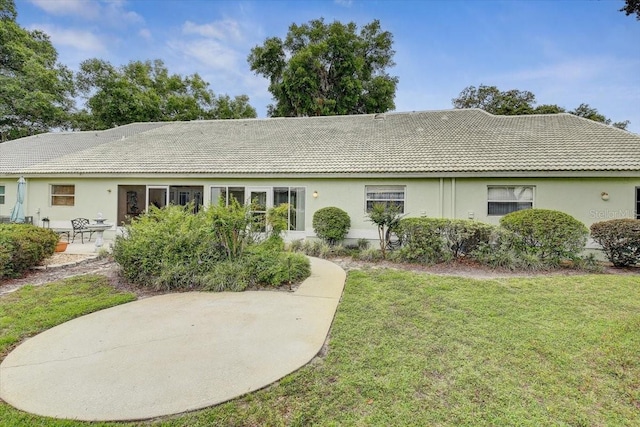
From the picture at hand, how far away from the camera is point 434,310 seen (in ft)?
16.4

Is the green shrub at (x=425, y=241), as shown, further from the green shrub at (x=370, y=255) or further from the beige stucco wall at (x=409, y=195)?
the beige stucco wall at (x=409, y=195)

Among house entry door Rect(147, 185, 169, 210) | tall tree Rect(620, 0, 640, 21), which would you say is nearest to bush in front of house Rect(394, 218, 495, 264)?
tall tree Rect(620, 0, 640, 21)

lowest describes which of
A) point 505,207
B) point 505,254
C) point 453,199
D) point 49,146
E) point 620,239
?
point 505,254

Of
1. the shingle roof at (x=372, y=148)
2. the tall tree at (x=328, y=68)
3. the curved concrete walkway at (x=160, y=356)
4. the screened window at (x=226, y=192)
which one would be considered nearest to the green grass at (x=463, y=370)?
the curved concrete walkway at (x=160, y=356)

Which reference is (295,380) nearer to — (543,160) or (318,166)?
(318,166)

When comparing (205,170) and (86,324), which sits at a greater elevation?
(205,170)

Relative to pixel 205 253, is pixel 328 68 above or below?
above

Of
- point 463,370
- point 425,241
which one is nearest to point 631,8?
point 425,241

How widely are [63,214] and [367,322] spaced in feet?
49.6

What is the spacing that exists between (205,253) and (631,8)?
11497 mm

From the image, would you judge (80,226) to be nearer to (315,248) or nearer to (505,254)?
(315,248)

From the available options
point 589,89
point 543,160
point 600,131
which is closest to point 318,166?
point 543,160

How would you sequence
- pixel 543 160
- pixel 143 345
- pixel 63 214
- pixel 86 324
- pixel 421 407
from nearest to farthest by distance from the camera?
Result: pixel 421 407
pixel 143 345
pixel 86 324
pixel 543 160
pixel 63 214

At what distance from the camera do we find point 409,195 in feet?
36.7
